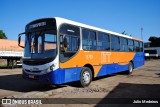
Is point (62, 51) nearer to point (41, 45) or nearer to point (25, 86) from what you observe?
point (41, 45)

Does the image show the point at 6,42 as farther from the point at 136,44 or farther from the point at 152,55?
the point at 152,55

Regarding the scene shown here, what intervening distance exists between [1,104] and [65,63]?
10.3 ft

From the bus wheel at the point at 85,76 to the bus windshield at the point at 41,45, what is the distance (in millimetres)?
2166

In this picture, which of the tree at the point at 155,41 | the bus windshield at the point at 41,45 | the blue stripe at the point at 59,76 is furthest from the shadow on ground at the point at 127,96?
the tree at the point at 155,41

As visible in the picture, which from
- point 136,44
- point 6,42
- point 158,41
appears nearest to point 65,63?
point 136,44

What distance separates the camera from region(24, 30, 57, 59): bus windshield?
28.2 ft

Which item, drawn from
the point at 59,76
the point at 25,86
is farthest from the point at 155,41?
the point at 59,76

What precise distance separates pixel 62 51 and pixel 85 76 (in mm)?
2190

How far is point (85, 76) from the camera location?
1012cm

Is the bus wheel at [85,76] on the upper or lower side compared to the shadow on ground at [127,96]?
upper

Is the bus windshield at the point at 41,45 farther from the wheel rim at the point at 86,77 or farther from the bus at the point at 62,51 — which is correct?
the wheel rim at the point at 86,77

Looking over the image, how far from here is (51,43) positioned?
8711mm

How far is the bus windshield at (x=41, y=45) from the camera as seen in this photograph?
8.59m

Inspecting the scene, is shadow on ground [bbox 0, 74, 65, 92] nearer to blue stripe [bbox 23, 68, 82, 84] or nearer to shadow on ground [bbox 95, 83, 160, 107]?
blue stripe [bbox 23, 68, 82, 84]
